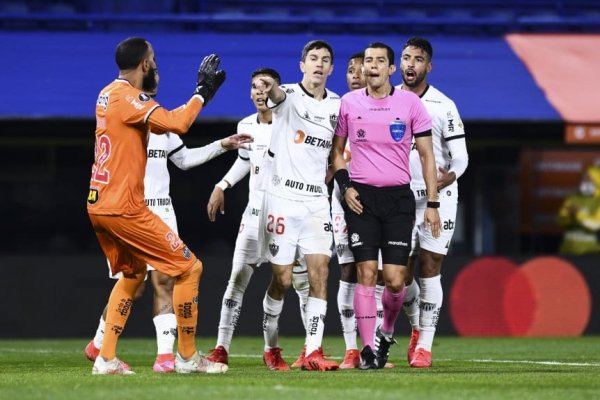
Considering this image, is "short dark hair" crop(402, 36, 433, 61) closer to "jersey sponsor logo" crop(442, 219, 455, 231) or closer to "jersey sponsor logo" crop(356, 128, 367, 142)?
"jersey sponsor logo" crop(356, 128, 367, 142)

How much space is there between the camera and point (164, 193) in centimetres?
1090

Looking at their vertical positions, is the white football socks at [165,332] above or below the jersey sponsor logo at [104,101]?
below

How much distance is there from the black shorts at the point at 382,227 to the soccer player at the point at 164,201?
1153mm

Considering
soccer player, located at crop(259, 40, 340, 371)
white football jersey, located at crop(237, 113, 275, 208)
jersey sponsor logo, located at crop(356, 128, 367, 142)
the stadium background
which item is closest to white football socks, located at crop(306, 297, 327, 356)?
soccer player, located at crop(259, 40, 340, 371)

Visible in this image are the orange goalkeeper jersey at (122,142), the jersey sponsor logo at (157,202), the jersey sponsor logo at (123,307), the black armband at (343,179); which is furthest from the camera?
the jersey sponsor logo at (157,202)

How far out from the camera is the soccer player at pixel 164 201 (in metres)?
9.31

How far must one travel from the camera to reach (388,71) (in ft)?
32.4

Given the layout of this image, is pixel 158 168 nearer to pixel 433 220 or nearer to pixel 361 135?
pixel 361 135

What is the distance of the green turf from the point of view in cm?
725

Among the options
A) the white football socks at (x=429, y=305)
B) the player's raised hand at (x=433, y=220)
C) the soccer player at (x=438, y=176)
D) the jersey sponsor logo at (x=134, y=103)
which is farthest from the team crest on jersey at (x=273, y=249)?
the jersey sponsor logo at (x=134, y=103)

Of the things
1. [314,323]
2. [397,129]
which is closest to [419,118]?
[397,129]

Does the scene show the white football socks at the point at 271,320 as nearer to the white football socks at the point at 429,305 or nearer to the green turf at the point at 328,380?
the green turf at the point at 328,380

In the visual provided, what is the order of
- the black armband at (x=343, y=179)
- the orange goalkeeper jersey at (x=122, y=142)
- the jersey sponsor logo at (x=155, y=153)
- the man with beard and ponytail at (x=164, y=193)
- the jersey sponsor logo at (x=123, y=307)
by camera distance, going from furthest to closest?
the jersey sponsor logo at (x=155, y=153) → the black armband at (x=343, y=179) → the man with beard and ponytail at (x=164, y=193) → the jersey sponsor logo at (x=123, y=307) → the orange goalkeeper jersey at (x=122, y=142)

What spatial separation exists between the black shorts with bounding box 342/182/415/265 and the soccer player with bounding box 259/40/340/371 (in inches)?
10.3
